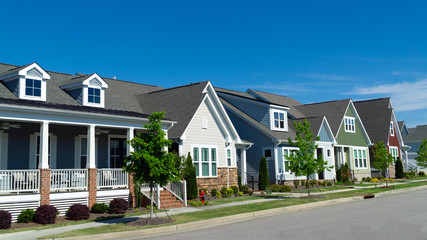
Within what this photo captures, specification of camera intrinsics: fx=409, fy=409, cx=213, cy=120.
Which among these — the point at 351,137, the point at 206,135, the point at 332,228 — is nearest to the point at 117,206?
the point at 206,135

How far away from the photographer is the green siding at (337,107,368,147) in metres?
40.3

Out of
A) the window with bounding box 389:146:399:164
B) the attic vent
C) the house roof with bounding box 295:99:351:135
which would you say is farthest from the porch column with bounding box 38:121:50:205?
the window with bounding box 389:146:399:164

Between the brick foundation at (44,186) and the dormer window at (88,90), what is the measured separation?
5.07 metres

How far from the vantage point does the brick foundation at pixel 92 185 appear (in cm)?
1844

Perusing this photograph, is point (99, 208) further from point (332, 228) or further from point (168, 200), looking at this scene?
point (332, 228)

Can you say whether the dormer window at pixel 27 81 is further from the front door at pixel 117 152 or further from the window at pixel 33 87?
the front door at pixel 117 152

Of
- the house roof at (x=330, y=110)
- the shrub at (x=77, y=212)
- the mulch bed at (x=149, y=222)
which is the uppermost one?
the house roof at (x=330, y=110)

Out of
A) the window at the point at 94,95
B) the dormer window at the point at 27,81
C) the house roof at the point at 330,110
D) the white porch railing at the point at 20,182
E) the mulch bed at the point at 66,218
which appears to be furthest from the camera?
the house roof at the point at 330,110

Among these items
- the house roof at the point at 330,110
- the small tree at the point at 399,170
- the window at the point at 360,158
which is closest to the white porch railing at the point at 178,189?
the house roof at the point at 330,110

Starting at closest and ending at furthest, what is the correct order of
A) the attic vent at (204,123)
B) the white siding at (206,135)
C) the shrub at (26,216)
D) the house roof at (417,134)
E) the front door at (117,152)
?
1. the shrub at (26,216)
2. the front door at (117,152)
3. the white siding at (206,135)
4. the attic vent at (204,123)
5. the house roof at (417,134)

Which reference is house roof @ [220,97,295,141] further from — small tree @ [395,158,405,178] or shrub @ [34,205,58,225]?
shrub @ [34,205,58,225]

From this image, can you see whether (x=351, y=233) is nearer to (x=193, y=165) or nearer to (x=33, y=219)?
(x=33, y=219)

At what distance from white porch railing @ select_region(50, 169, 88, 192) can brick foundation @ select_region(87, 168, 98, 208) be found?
1.40ft

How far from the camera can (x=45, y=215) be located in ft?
51.1
